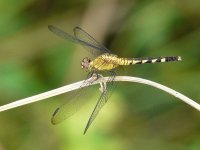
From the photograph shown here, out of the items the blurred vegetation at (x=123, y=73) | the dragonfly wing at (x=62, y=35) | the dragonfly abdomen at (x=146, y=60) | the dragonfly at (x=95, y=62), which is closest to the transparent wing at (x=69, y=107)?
the dragonfly at (x=95, y=62)

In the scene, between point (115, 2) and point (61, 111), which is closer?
point (61, 111)

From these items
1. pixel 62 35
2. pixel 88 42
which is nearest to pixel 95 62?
pixel 88 42

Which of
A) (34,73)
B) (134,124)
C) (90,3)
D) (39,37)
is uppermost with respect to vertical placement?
(90,3)

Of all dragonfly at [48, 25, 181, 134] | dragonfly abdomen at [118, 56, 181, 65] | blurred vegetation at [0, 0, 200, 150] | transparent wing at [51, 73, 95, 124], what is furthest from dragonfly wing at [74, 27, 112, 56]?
transparent wing at [51, 73, 95, 124]

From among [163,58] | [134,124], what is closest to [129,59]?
[163,58]

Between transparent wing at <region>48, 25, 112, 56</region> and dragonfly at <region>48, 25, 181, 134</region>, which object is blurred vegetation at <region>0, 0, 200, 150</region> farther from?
transparent wing at <region>48, 25, 112, 56</region>

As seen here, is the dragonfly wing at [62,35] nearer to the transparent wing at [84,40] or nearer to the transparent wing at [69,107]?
the transparent wing at [84,40]

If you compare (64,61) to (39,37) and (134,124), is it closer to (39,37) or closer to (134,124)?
(39,37)
